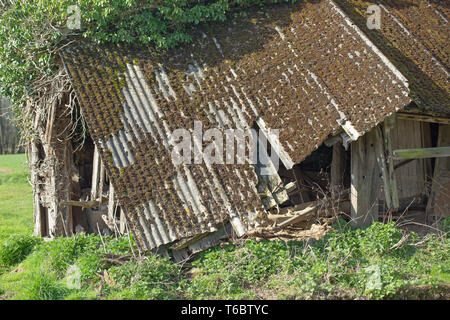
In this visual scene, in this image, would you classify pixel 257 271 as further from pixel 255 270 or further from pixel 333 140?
pixel 333 140

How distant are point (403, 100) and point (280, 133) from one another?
2112 millimetres

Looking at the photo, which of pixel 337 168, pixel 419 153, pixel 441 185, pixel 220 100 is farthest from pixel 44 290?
pixel 441 185

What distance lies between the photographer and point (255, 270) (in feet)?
23.8

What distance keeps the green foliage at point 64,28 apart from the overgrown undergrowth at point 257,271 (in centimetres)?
390

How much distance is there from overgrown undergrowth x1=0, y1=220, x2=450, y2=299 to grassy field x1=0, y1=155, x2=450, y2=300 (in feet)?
0.05

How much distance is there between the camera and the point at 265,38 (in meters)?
10.0

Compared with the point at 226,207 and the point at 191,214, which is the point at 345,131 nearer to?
the point at 226,207

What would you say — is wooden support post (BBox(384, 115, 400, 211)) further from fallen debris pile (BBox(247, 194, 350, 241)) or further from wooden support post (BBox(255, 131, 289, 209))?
wooden support post (BBox(255, 131, 289, 209))

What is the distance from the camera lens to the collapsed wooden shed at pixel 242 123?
7848mm

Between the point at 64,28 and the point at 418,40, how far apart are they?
7.90m

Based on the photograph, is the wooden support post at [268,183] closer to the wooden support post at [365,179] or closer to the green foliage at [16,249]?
the wooden support post at [365,179]

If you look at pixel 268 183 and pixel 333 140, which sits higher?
pixel 333 140
